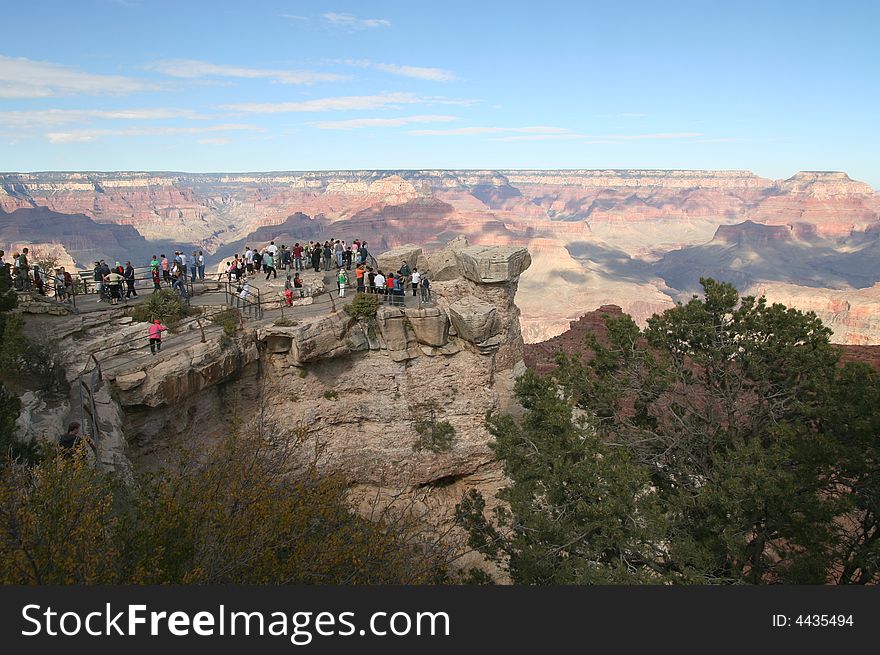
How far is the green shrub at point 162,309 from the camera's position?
74.1 feet

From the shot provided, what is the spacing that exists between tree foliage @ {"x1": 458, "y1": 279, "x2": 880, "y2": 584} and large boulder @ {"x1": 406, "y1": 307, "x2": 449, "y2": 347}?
676 cm

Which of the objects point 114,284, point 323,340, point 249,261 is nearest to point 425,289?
point 323,340

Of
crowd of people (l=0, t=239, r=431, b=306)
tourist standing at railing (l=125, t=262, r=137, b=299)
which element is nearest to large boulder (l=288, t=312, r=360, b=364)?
crowd of people (l=0, t=239, r=431, b=306)

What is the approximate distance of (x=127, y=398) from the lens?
17859 millimetres

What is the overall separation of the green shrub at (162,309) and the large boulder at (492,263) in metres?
12.1

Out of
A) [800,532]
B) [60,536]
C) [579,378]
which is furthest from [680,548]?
[60,536]

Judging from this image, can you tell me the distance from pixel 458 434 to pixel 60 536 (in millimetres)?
18759

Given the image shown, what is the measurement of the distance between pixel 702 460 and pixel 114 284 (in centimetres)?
2303

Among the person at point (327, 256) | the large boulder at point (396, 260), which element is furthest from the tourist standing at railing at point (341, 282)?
the person at point (327, 256)

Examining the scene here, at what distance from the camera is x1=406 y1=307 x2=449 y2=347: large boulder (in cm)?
2506

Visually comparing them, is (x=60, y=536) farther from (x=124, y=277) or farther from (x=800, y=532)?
(x=124, y=277)

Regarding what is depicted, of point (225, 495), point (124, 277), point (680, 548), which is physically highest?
point (124, 277)

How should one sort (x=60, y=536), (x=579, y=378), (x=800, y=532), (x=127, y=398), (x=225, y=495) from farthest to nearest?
(x=579, y=378)
(x=127, y=398)
(x=800, y=532)
(x=225, y=495)
(x=60, y=536)

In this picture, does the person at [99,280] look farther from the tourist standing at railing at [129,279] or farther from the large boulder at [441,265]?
the large boulder at [441,265]
